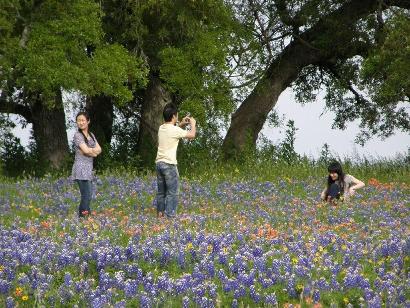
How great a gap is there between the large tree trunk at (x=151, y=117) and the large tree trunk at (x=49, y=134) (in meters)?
2.52

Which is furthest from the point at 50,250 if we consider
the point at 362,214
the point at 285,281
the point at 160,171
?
the point at 362,214

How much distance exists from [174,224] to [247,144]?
14380mm

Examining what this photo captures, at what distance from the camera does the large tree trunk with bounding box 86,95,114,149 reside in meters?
25.8

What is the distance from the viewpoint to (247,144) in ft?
82.7

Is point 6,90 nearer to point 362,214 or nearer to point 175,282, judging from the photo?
point 362,214

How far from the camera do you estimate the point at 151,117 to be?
24.5 metres

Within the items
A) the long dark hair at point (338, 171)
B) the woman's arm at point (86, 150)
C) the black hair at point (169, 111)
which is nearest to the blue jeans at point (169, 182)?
the black hair at point (169, 111)

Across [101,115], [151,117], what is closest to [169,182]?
[151,117]

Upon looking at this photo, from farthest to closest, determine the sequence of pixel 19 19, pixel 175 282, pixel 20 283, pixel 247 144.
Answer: pixel 247 144, pixel 19 19, pixel 20 283, pixel 175 282

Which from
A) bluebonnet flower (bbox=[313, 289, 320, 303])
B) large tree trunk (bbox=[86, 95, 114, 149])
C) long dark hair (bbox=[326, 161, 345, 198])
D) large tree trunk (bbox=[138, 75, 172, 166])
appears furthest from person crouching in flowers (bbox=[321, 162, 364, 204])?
large tree trunk (bbox=[86, 95, 114, 149])

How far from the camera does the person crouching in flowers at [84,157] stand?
12641 mm

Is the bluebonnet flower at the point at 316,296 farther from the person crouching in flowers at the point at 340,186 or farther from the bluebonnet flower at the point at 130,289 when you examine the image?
the person crouching in flowers at the point at 340,186

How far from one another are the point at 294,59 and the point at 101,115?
23.3 feet

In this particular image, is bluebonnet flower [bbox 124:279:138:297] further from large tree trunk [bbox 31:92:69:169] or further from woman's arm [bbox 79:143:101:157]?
large tree trunk [bbox 31:92:69:169]
